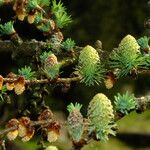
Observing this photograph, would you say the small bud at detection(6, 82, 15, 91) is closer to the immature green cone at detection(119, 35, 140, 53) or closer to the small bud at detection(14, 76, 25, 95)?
the small bud at detection(14, 76, 25, 95)

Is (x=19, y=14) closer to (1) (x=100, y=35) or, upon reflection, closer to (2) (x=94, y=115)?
(2) (x=94, y=115)

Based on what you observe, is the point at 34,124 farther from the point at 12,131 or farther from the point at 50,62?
the point at 50,62

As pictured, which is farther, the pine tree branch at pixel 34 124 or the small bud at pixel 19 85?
the small bud at pixel 19 85

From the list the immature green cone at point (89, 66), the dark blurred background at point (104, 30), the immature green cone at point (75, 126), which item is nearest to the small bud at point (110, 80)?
the immature green cone at point (89, 66)

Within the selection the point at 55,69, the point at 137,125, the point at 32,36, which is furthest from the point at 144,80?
the point at 55,69

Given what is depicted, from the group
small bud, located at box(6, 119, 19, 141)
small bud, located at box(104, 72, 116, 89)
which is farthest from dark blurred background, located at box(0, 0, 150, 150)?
small bud, located at box(6, 119, 19, 141)

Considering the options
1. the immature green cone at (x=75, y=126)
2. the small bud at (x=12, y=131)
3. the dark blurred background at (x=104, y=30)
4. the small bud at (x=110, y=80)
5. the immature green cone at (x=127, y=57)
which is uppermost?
the dark blurred background at (x=104, y=30)

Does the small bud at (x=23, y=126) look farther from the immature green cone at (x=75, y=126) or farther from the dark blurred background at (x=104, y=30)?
the dark blurred background at (x=104, y=30)
